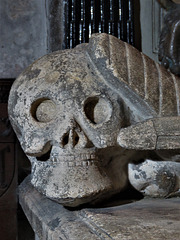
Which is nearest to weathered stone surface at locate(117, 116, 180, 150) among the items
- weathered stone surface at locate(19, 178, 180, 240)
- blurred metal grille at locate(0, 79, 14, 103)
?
weathered stone surface at locate(19, 178, 180, 240)

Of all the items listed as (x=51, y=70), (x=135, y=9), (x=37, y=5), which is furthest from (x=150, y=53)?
(x=51, y=70)

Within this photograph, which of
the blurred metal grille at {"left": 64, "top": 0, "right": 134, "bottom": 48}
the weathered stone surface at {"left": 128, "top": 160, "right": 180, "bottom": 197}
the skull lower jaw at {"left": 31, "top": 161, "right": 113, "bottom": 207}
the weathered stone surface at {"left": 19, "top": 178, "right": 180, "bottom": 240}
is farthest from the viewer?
the blurred metal grille at {"left": 64, "top": 0, "right": 134, "bottom": 48}

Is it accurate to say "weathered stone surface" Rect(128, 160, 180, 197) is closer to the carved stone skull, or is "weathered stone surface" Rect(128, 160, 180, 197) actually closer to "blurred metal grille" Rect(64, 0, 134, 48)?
the carved stone skull

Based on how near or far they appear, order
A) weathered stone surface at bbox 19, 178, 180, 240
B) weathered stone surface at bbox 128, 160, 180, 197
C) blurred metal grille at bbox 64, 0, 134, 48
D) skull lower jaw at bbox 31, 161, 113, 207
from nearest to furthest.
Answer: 1. weathered stone surface at bbox 19, 178, 180, 240
2. skull lower jaw at bbox 31, 161, 113, 207
3. weathered stone surface at bbox 128, 160, 180, 197
4. blurred metal grille at bbox 64, 0, 134, 48

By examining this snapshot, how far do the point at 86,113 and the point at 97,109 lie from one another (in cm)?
4

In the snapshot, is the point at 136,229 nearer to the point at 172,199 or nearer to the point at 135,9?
the point at 172,199

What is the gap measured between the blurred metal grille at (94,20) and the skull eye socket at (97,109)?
0.73 meters

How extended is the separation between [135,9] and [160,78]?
802mm

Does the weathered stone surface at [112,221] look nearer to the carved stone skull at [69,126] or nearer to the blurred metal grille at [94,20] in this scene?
the carved stone skull at [69,126]

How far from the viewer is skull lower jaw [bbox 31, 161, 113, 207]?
3.68 ft

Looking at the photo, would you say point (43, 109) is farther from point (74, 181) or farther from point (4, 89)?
point (4, 89)

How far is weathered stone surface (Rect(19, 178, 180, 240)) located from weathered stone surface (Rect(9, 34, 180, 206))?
0.07 metres

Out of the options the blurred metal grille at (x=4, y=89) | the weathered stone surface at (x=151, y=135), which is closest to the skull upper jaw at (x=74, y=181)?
the weathered stone surface at (x=151, y=135)

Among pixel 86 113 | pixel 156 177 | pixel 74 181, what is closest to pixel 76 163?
pixel 74 181
